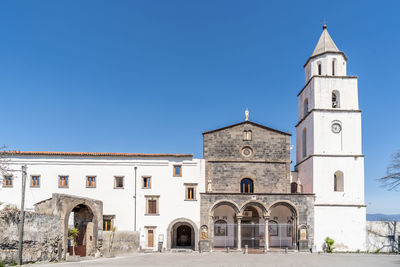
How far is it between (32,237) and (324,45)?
31.1m

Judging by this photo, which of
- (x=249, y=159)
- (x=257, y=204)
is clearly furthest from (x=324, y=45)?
(x=257, y=204)

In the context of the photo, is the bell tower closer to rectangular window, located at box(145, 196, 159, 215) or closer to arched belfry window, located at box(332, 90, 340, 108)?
arched belfry window, located at box(332, 90, 340, 108)

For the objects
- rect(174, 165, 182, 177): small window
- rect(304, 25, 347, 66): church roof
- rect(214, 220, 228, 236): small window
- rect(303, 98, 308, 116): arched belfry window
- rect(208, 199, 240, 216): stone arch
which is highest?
rect(304, 25, 347, 66): church roof

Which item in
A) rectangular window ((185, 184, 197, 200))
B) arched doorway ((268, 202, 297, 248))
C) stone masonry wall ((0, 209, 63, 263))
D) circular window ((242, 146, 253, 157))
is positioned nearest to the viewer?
stone masonry wall ((0, 209, 63, 263))

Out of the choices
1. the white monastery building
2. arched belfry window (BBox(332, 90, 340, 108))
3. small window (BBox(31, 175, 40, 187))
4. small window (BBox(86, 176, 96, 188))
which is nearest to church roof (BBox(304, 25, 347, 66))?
the white monastery building

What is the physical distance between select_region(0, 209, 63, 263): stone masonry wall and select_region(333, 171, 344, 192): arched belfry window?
82.4ft

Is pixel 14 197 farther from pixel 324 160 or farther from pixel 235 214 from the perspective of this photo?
pixel 324 160

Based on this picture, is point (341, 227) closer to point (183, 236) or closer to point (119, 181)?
point (183, 236)

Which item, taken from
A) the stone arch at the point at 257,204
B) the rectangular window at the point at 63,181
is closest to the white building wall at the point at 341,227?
the stone arch at the point at 257,204

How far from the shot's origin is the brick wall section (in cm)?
3838

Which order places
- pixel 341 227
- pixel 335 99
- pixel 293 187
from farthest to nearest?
pixel 293 187 < pixel 335 99 < pixel 341 227

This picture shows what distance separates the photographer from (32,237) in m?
26.2

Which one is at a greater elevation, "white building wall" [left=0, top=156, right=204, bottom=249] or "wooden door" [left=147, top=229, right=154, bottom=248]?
"white building wall" [left=0, top=156, right=204, bottom=249]

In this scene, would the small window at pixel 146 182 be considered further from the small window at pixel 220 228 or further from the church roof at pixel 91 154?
the small window at pixel 220 228
